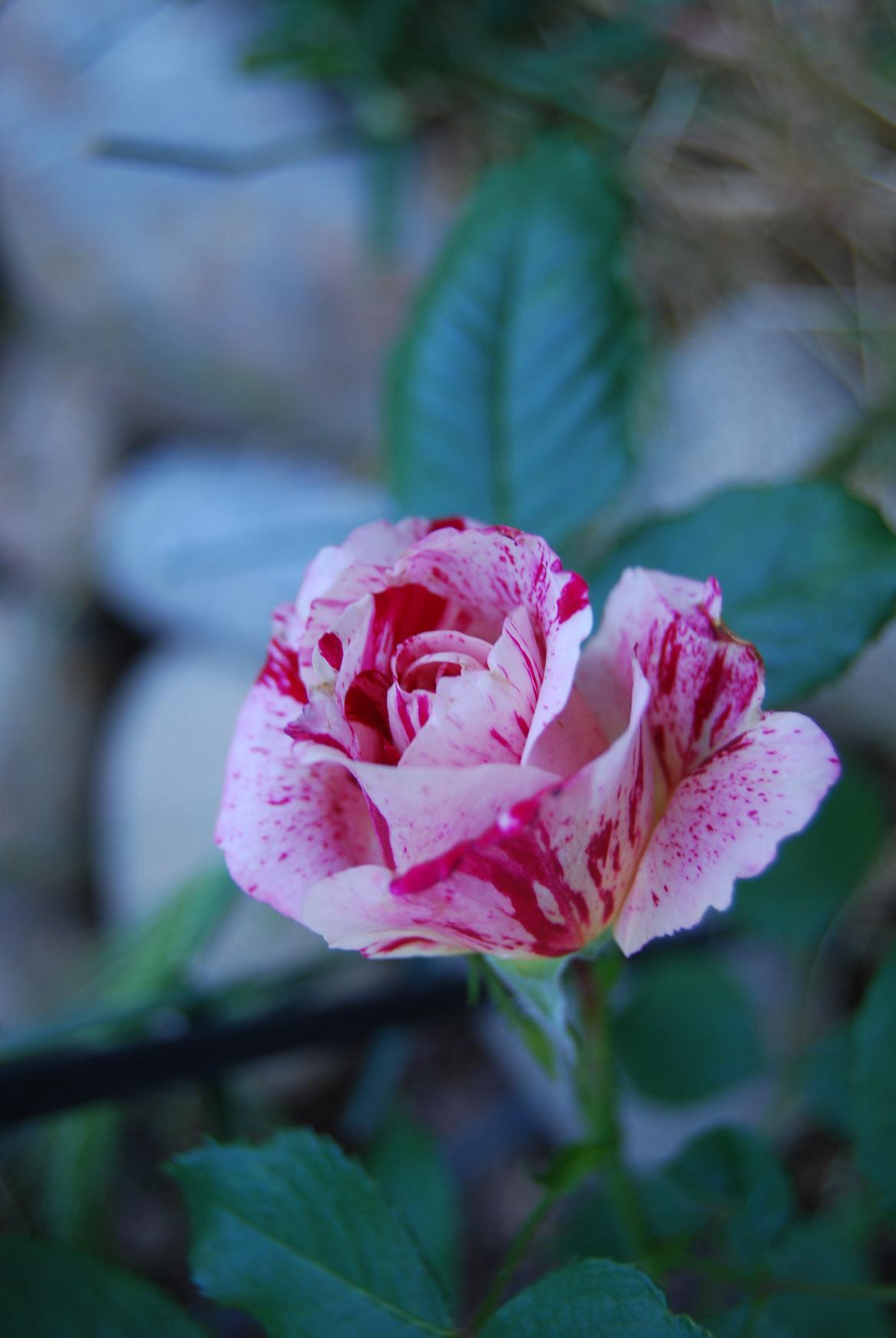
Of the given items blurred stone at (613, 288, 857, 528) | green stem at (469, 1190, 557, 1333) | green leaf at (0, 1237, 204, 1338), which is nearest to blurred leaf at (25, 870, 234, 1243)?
green leaf at (0, 1237, 204, 1338)

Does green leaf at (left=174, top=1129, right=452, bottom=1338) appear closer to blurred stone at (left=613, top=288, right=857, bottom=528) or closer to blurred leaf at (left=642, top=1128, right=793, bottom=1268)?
blurred leaf at (left=642, top=1128, right=793, bottom=1268)

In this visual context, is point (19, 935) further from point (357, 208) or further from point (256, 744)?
point (256, 744)

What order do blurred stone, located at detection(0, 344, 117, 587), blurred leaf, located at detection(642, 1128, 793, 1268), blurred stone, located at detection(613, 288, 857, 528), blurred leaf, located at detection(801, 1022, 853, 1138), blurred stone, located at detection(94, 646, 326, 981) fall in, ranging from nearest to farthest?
blurred leaf, located at detection(642, 1128, 793, 1268)
blurred leaf, located at detection(801, 1022, 853, 1138)
blurred stone, located at detection(613, 288, 857, 528)
blurred stone, located at detection(94, 646, 326, 981)
blurred stone, located at detection(0, 344, 117, 587)

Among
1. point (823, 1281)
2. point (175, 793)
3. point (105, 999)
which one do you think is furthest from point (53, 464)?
point (823, 1281)

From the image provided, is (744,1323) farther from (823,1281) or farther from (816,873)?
(816,873)

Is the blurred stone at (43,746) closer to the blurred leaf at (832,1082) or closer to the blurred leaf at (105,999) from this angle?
the blurred leaf at (105,999)

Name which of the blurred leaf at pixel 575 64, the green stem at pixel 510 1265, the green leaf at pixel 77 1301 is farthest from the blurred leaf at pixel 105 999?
the blurred leaf at pixel 575 64
